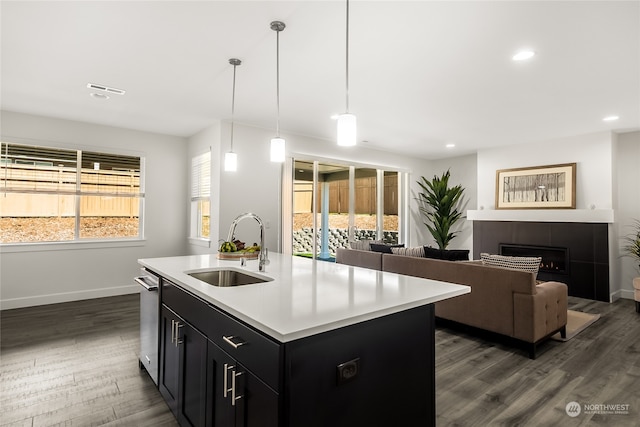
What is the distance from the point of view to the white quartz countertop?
121cm

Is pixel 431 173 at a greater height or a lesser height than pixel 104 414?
greater

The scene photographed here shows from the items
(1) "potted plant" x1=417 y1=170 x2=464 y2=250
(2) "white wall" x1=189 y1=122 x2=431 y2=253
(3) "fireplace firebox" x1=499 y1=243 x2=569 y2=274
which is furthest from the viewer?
(1) "potted plant" x1=417 y1=170 x2=464 y2=250

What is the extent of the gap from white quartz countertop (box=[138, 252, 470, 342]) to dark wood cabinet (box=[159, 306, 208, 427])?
0.25m

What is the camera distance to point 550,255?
5.57 m

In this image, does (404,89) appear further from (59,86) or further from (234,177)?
(59,86)

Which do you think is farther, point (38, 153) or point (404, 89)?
point (38, 153)

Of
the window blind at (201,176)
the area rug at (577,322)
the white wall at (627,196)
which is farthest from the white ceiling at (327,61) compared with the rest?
the area rug at (577,322)

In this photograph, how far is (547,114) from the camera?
4.36 meters

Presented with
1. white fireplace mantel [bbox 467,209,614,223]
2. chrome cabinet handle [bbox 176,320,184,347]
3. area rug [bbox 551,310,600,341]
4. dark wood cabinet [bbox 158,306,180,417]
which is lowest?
area rug [bbox 551,310,600,341]

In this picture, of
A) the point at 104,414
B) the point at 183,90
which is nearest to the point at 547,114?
the point at 183,90

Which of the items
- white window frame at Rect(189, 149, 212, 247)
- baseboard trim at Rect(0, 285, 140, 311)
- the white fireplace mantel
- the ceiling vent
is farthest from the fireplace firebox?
baseboard trim at Rect(0, 285, 140, 311)

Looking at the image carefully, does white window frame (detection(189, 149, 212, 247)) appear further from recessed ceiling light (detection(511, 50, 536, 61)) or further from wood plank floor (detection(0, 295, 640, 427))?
recessed ceiling light (detection(511, 50, 536, 61))

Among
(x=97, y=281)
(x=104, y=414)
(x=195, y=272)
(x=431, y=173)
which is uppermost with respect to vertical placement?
(x=431, y=173)

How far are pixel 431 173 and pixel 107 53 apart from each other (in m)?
6.60
